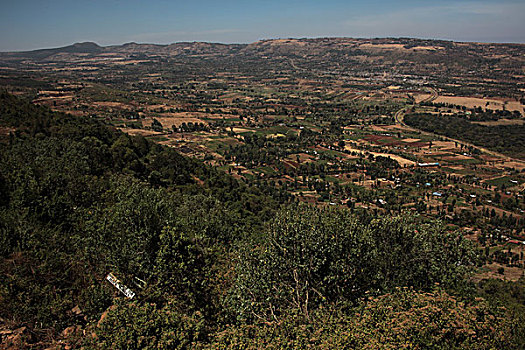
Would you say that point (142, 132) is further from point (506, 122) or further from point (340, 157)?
point (506, 122)

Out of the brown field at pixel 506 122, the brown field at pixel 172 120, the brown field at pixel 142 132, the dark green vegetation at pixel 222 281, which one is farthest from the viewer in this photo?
the brown field at pixel 506 122

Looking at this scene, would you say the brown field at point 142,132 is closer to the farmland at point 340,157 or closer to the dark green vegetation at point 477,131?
the farmland at point 340,157

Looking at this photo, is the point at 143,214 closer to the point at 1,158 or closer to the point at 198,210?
the point at 198,210

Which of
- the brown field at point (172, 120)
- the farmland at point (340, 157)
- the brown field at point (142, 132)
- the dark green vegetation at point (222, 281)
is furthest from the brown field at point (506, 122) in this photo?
the dark green vegetation at point (222, 281)

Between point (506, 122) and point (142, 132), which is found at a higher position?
point (142, 132)

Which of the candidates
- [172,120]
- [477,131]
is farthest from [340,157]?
[172,120]

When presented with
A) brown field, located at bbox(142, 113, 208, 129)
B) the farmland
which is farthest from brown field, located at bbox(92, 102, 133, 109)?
brown field, located at bbox(142, 113, 208, 129)
